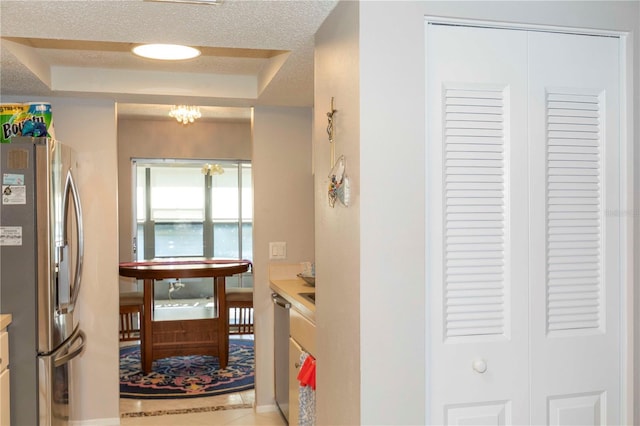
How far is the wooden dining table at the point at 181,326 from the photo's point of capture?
16.6 feet

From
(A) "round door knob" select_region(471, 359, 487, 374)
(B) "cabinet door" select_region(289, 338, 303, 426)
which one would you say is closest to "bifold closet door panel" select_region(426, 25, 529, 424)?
(A) "round door knob" select_region(471, 359, 487, 374)

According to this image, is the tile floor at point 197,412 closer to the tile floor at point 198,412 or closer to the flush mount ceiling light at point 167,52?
the tile floor at point 198,412

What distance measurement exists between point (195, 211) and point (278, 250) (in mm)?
3372

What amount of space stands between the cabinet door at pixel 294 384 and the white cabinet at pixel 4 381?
4.62ft

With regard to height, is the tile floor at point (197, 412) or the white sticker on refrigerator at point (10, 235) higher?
the white sticker on refrigerator at point (10, 235)

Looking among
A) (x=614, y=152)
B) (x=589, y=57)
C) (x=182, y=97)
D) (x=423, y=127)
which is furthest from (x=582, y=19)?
(x=182, y=97)

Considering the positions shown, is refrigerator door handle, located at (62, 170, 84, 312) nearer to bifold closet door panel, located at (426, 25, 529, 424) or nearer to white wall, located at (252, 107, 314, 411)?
white wall, located at (252, 107, 314, 411)

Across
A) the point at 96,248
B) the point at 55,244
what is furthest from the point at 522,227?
the point at 96,248

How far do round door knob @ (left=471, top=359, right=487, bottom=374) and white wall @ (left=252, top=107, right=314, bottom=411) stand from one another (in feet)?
7.77

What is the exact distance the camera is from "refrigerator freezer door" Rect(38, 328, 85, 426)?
3.03 metres

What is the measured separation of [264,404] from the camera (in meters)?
4.16

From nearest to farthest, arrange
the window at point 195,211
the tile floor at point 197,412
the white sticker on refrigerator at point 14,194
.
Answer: the white sticker on refrigerator at point 14,194, the tile floor at point 197,412, the window at point 195,211

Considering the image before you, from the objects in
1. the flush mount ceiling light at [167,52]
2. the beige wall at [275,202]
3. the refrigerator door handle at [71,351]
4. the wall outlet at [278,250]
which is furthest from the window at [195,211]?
the flush mount ceiling light at [167,52]

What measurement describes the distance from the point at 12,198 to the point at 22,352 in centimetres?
77
